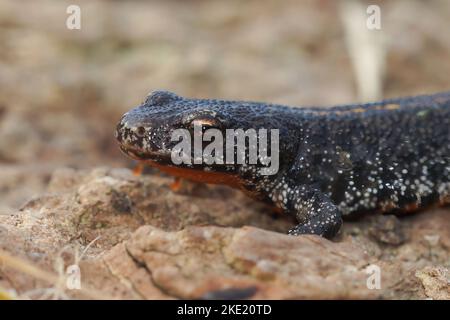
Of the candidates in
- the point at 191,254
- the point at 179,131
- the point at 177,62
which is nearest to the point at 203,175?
the point at 179,131

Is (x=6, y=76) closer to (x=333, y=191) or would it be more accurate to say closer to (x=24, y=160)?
(x=24, y=160)

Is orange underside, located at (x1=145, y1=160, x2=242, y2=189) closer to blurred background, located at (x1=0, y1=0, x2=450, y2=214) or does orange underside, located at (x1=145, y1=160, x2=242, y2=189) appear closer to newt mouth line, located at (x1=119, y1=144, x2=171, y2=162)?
newt mouth line, located at (x1=119, y1=144, x2=171, y2=162)

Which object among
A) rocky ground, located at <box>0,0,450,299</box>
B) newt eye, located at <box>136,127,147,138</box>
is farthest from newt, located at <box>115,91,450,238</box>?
rocky ground, located at <box>0,0,450,299</box>

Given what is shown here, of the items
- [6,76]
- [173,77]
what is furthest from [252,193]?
[6,76]

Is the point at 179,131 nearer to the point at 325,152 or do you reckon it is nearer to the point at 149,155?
the point at 149,155

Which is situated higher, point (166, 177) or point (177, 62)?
point (177, 62)
